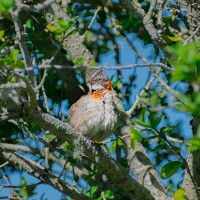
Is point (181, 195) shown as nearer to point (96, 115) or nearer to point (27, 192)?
point (96, 115)

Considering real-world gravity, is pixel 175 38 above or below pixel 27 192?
above

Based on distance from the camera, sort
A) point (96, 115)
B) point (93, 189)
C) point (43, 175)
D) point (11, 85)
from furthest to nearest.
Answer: point (96, 115), point (93, 189), point (43, 175), point (11, 85)

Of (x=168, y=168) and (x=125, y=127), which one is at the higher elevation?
(x=125, y=127)

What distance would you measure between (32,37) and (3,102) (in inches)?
83.3

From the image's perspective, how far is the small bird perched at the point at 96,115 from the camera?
5824 mm

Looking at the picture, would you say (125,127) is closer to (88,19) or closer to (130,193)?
(130,193)

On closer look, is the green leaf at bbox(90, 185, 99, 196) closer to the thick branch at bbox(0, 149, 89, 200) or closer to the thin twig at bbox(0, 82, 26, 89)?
the thick branch at bbox(0, 149, 89, 200)

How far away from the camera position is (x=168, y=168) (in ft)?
16.3

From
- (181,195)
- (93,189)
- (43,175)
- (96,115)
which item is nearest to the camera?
(181,195)

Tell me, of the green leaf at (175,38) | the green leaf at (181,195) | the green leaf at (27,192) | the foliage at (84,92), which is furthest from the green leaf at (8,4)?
the green leaf at (27,192)

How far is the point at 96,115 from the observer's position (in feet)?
19.2

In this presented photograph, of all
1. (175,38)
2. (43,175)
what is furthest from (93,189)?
(175,38)

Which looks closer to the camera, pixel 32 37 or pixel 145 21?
pixel 145 21

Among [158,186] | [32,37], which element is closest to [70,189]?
[158,186]
